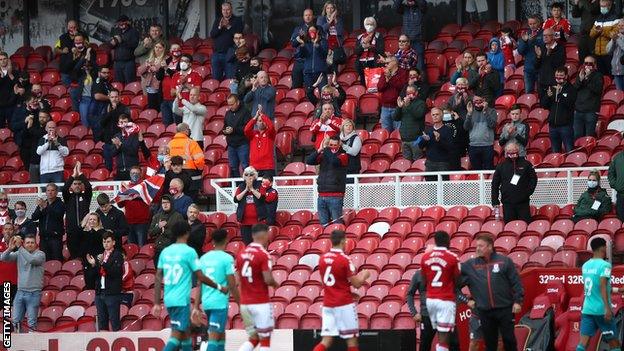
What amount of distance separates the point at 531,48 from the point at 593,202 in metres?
3.94

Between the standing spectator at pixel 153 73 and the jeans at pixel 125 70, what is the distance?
1.01m

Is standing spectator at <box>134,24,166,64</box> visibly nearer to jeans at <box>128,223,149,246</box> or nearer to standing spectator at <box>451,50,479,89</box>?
jeans at <box>128,223,149,246</box>

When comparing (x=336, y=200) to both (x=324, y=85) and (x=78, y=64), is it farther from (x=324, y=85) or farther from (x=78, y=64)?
(x=78, y=64)

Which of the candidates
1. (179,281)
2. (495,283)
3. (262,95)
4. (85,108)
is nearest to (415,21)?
(262,95)

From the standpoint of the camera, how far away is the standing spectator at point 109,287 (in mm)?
25594

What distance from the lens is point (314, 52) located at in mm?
29406

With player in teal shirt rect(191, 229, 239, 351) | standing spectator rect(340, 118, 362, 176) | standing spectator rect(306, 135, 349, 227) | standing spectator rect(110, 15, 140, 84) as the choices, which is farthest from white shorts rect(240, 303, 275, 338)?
standing spectator rect(110, 15, 140, 84)

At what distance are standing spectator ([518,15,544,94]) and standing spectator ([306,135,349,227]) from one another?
4049 mm

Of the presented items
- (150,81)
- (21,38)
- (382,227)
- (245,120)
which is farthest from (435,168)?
(21,38)

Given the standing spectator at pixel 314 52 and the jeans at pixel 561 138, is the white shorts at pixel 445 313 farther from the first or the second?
the standing spectator at pixel 314 52

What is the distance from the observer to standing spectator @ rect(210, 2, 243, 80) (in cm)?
3103

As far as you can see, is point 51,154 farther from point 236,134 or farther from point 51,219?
point 236,134

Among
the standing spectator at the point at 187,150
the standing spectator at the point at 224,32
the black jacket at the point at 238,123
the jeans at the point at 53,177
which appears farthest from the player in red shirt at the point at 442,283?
the standing spectator at the point at 224,32

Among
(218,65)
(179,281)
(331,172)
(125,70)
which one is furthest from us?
(125,70)
